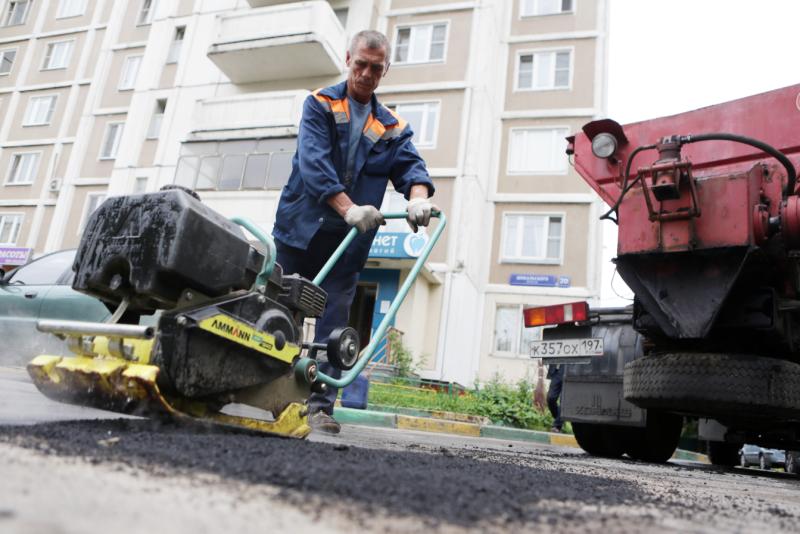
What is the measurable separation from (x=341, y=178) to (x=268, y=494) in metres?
2.25

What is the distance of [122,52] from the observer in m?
24.1

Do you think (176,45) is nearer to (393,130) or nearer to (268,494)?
(393,130)

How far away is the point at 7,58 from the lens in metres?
28.8

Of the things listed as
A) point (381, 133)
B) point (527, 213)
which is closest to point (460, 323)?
point (527, 213)

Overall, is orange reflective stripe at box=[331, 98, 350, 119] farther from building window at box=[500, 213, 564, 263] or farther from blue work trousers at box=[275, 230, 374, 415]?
building window at box=[500, 213, 564, 263]

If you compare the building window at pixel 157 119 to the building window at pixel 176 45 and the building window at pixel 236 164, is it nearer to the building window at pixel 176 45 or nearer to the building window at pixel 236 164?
the building window at pixel 176 45

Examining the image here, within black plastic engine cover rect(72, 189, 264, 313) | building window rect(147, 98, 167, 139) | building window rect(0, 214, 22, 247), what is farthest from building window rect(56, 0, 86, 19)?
black plastic engine cover rect(72, 189, 264, 313)

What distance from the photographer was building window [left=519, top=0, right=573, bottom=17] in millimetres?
19453

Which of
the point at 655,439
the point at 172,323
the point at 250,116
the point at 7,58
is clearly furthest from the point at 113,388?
the point at 7,58

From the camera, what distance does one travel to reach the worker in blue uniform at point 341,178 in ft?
9.52

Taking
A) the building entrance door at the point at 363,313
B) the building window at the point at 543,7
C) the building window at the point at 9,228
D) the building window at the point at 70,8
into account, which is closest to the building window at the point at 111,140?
the building window at the point at 9,228

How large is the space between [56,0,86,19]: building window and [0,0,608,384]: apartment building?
8.17 metres

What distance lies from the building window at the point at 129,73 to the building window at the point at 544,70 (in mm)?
15129

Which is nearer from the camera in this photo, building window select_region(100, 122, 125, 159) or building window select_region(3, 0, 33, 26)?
building window select_region(100, 122, 125, 159)
